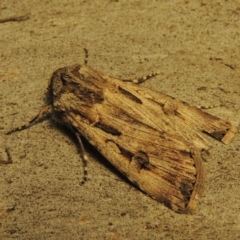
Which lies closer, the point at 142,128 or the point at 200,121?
the point at 142,128

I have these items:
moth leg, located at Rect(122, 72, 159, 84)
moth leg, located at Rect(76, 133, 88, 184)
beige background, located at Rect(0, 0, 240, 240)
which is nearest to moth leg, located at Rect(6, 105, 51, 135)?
beige background, located at Rect(0, 0, 240, 240)

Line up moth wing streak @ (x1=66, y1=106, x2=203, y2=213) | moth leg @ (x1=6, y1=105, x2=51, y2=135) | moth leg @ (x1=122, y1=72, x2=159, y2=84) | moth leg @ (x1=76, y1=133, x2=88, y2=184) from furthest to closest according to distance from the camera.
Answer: moth leg @ (x1=122, y1=72, x2=159, y2=84), moth leg @ (x1=6, y1=105, x2=51, y2=135), moth leg @ (x1=76, y1=133, x2=88, y2=184), moth wing streak @ (x1=66, y1=106, x2=203, y2=213)

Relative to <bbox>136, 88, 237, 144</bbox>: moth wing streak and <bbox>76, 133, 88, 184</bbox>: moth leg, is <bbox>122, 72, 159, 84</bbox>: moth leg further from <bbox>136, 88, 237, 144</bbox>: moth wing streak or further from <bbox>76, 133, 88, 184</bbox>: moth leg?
<bbox>76, 133, 88, 184</bbox>: moth leg

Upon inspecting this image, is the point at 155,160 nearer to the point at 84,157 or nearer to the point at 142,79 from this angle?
the point at 84,157

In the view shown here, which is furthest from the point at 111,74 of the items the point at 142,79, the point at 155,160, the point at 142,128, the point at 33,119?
the point at 155,160

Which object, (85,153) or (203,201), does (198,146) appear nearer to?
(203,201)

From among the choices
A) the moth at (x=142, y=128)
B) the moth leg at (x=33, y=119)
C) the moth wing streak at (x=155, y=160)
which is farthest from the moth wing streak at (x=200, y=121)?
the moth leg at (x=33, y=119)
